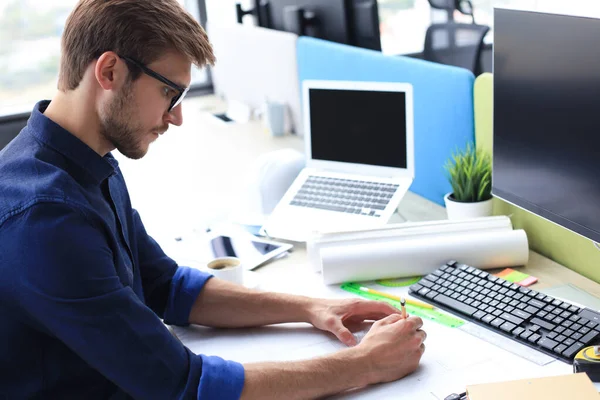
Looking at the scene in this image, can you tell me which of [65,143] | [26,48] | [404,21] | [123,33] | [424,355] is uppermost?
[123,33]

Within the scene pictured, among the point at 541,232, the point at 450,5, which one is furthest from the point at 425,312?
the point at 450,5

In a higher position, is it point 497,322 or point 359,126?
point 359,126

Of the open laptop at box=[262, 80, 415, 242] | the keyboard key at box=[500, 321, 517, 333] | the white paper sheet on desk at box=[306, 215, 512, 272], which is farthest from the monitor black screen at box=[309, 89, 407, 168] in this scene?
the keyboard key at box=[500, 321, 517, 333]

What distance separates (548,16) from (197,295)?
806 millimetres

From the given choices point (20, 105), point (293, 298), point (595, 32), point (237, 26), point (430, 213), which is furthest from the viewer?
point (20, 105)

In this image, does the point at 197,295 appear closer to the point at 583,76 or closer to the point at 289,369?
the point at 289,369

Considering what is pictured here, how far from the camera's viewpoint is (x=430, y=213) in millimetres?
1827

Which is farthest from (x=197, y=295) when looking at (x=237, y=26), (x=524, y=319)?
(x=237, y=26)

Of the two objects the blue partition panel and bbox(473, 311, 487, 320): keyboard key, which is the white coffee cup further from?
the blue partition panel

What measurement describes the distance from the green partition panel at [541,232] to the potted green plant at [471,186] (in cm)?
4

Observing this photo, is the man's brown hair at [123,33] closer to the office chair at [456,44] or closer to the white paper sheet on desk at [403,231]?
the white paper sheet on desk at [403,231]

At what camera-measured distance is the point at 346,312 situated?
128 centimetres

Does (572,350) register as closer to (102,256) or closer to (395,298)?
(395,298)

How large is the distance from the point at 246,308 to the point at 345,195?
1.82ft
